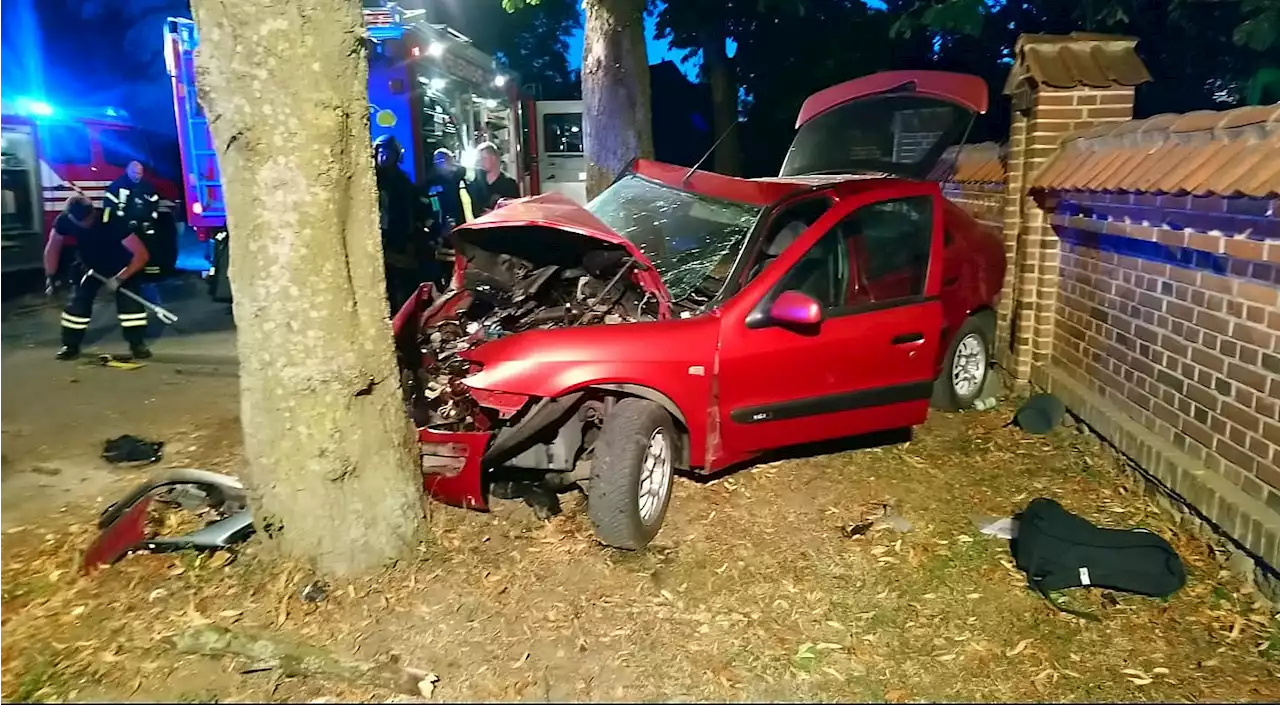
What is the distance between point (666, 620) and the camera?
11.8 feet

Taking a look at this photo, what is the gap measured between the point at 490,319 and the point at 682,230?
47.3 inches

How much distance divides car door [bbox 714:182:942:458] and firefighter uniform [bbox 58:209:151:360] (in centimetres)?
593

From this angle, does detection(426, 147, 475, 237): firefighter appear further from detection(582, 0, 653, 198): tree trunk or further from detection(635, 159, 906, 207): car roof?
detection(635, 159, 906, 207): car roof

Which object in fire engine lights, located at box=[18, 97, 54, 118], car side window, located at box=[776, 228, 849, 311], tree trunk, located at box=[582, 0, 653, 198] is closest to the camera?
car side window, located at box=[776, 228, 849, 311]

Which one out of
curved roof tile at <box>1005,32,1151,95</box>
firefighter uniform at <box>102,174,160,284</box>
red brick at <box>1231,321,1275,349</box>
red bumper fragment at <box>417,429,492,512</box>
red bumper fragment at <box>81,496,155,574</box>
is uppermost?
curved roof tile at <box>1005,32,1151,95</box>

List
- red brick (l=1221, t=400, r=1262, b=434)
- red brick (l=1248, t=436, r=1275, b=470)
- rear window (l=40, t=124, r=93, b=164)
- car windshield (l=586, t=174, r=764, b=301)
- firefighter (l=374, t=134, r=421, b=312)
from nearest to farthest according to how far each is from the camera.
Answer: red brick (l=1248, t=436, r=1275, b=470)
red brick (l=1221, t=400, r=1262, b=434)
car windshield (l=586, t=174, r=764, b=301)
firefighter (l=374, t=134, r=421, b=312)
rear window (l=40, t=124, r=93, b=164)

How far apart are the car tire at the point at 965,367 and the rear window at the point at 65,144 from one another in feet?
42.6

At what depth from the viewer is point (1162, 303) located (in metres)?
4.83

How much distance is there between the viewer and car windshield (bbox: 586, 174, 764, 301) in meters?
4.95

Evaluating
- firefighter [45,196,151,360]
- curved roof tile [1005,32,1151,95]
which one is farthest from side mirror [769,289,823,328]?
firefighter [45,196,151,360]

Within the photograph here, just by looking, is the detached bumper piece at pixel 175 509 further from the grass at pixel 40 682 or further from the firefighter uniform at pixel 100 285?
the firefighter uniform at pixel 100 285

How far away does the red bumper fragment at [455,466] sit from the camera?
4055mm

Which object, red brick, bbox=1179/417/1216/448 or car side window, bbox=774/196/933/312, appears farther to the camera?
car side window, bbox=774/196/933/312

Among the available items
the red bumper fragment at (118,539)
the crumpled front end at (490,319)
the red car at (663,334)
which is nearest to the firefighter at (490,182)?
the red car at (663,334)
